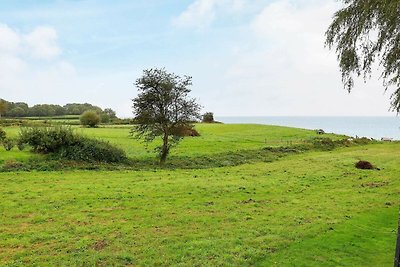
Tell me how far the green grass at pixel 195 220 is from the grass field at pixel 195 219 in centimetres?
5

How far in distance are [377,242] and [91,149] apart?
92.3 ft

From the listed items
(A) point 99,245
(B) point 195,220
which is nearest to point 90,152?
(B) point 195,220

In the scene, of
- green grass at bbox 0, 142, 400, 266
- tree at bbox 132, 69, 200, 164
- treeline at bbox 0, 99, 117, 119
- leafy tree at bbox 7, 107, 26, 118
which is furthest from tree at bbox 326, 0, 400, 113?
leafy tree at bbox 7, 107, 26, 118

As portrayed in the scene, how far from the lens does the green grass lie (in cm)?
1243

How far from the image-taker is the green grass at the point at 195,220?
1243 cm

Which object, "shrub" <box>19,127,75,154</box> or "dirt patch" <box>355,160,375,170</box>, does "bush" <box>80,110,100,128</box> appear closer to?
"shrub" <box>19,127,75,154</box>

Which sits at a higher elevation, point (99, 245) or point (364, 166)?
point (364, 166)

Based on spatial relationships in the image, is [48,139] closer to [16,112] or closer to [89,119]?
[89,119]

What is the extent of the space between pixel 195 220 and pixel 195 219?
0.16 m

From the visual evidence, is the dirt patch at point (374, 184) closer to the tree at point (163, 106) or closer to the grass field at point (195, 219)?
the grass field at point (195, 219)

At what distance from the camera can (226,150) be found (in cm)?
4828

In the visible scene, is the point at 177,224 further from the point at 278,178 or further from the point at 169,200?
the point at 278,178

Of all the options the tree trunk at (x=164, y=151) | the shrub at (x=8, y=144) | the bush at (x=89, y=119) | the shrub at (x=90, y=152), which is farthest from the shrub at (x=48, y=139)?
the bush at (x=89, y=119)

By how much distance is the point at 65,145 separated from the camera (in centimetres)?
3619
